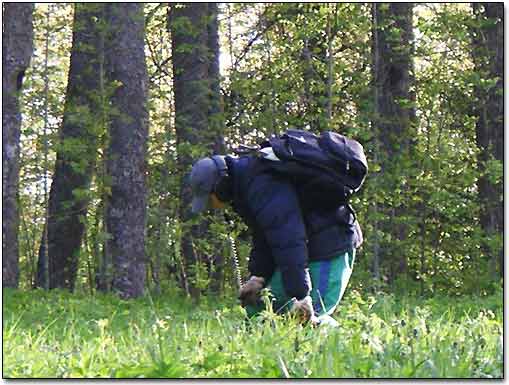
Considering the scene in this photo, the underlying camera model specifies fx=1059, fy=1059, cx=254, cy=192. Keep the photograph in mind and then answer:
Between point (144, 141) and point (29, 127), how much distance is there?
5.76 ft

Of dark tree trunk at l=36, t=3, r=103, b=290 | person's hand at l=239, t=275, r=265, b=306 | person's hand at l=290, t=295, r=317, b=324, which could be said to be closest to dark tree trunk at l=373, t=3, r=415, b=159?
dark tree trunk at l=36, t=3, r=103, b=290

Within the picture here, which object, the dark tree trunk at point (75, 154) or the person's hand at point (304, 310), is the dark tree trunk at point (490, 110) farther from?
the person's hand at point (304, 310)

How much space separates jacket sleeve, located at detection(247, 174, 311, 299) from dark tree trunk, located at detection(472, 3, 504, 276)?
9.04 m

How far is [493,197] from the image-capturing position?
1555 centimetres

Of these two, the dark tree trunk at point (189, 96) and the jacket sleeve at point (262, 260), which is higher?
the dark tree trunk at point (189, 96)

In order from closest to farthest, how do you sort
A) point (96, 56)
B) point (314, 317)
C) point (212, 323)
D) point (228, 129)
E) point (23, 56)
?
point (314, 317), point (212, 323), point (23, 56), point (96, 56), point (228, 129)

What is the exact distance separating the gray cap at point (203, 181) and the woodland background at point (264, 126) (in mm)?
7147

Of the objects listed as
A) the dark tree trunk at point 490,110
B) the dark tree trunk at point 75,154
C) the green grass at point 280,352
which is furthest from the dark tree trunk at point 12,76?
the green grass at point 280,352

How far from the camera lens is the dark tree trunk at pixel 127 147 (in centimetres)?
1419

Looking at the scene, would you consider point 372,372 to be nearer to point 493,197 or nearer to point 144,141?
point 144,141

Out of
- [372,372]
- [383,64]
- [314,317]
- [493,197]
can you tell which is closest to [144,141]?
[383,64]

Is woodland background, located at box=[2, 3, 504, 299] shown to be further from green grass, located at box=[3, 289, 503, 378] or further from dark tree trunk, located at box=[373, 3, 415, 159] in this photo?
green grass, located at box=[3, 289, 503, 378]

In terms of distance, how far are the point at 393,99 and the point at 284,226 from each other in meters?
10.4

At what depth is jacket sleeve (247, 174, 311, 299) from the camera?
19.4 feet
